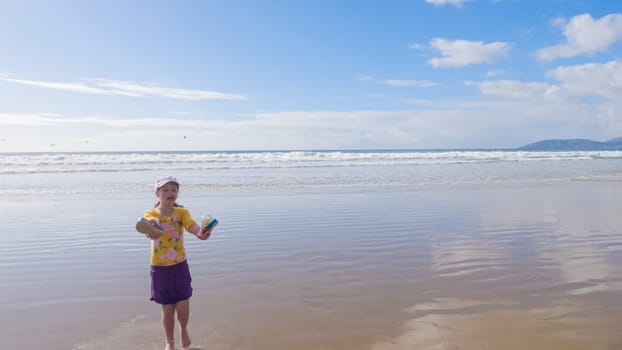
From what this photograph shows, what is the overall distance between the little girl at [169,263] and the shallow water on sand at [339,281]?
0.34 metres

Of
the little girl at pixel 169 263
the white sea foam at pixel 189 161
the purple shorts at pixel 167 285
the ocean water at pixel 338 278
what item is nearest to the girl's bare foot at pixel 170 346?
the little girl at pixel 169 263

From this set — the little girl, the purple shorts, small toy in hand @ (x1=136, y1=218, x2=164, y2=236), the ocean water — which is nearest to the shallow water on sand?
the ocean water

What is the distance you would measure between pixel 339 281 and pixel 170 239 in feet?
8.84

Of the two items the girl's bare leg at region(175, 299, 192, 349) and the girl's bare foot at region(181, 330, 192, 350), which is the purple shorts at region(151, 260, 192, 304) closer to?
the girl's bare leg at region(175, 299, 192, 349)

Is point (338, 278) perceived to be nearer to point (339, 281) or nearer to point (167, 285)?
point (339, 281)

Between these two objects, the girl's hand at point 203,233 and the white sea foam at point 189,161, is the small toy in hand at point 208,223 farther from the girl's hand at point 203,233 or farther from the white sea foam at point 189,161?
the white sea foam at point 189,161

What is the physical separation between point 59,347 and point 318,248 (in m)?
4.70

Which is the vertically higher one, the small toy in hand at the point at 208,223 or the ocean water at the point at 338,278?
the small toy in hand at the point at 208,223

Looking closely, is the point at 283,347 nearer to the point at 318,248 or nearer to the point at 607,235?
the point at 318,248

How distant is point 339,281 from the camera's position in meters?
6.27

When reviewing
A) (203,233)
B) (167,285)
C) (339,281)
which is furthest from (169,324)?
(339,281)

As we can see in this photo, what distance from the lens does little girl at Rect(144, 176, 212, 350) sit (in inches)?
170

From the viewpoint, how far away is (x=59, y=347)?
14.4 ft

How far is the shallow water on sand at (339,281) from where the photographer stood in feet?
14.8
